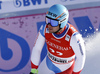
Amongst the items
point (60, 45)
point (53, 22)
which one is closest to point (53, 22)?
point (53, 22)

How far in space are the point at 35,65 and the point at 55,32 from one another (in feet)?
1.64

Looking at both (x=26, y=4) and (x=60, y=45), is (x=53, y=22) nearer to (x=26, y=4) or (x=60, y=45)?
(x=60, y=45)

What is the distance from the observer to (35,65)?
2.32 metres

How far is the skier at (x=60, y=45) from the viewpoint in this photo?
2012 mm

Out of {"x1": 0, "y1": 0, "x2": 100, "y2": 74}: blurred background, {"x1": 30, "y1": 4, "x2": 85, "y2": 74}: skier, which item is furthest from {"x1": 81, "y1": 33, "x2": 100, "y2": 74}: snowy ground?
{"x1": 30, "y1": 4, "x2": 85, "y2": 74}: skier

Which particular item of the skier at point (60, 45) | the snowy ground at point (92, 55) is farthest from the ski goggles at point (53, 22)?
the snowy ground at point (92, 55)

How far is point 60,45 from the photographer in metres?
2.12

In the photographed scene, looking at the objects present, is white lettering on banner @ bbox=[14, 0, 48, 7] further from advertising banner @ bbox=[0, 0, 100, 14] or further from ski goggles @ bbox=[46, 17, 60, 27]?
ski goggles @ bbox=[46, 17, 60, 27]

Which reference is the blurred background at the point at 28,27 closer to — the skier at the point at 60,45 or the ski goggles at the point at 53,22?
the skier at the point at 60,45

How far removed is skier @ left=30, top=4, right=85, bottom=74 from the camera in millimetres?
2012

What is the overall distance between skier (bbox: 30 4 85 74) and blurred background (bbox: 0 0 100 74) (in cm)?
89

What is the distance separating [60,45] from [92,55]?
132 cm

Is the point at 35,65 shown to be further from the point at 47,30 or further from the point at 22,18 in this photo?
the point at 22,18

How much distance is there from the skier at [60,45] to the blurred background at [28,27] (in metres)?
0.89
